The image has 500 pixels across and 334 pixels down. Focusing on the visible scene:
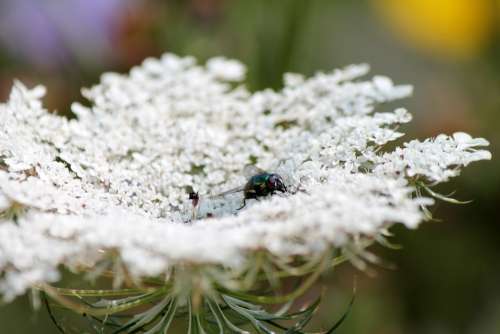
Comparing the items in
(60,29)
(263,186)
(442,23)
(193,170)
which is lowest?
(263,186)

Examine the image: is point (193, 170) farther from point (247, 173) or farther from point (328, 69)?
point (328, 69)

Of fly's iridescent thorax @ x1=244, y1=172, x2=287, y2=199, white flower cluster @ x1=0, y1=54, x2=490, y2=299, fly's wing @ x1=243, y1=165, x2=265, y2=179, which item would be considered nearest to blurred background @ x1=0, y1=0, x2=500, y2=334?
white flower cluster @ x1=0, y1=54, x2=490, y2=299

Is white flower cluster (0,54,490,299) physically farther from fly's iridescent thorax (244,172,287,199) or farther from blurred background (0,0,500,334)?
blurred background (0,0,500,334)

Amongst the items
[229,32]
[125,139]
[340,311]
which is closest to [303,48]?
[229,32]

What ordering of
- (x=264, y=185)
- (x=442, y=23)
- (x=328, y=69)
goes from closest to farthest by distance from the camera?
(x=264, y=185) → (x=328, y=69) → (x=442, y=23)

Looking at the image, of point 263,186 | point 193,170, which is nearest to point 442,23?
point 193,170

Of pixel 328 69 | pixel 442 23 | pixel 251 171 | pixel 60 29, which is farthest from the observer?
pixel 442 23

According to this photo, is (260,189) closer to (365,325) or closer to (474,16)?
(365,325)
